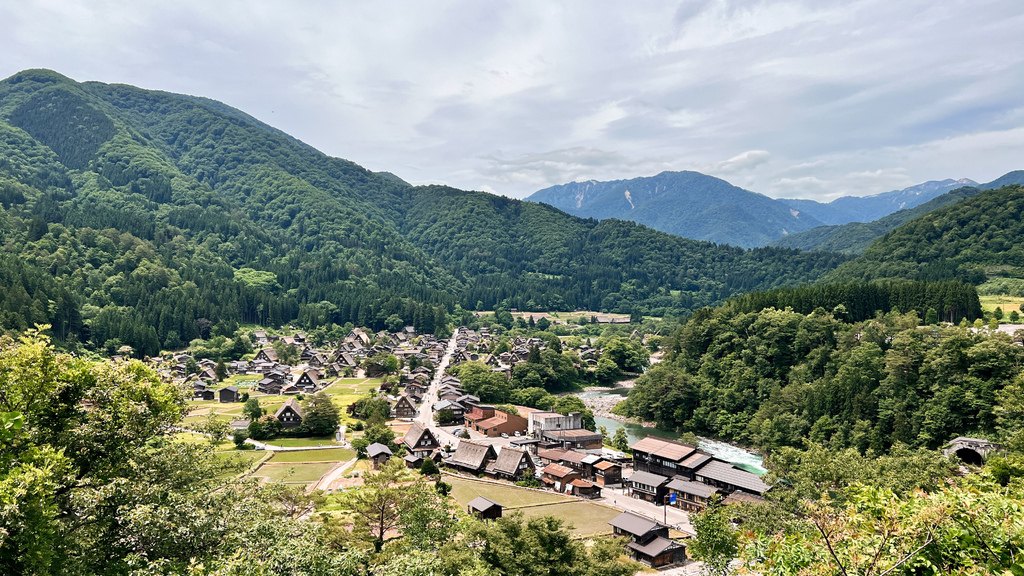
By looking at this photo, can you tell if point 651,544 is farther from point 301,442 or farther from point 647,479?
point 301,442

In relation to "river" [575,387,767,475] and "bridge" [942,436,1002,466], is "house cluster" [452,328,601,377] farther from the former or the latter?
"bridge" [942,436,1002,466]

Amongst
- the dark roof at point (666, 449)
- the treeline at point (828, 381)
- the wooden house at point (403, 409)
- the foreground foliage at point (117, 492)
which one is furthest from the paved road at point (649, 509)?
the wooden house at point (403, 409)

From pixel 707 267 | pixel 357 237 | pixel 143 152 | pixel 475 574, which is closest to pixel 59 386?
pixel 475 574

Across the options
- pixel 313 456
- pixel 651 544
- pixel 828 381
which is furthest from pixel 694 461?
pixel 313 456

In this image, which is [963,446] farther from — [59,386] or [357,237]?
[357,237]

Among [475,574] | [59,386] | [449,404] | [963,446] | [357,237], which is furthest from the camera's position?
[357,237]

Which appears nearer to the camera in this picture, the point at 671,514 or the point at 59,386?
the point at 59,386
